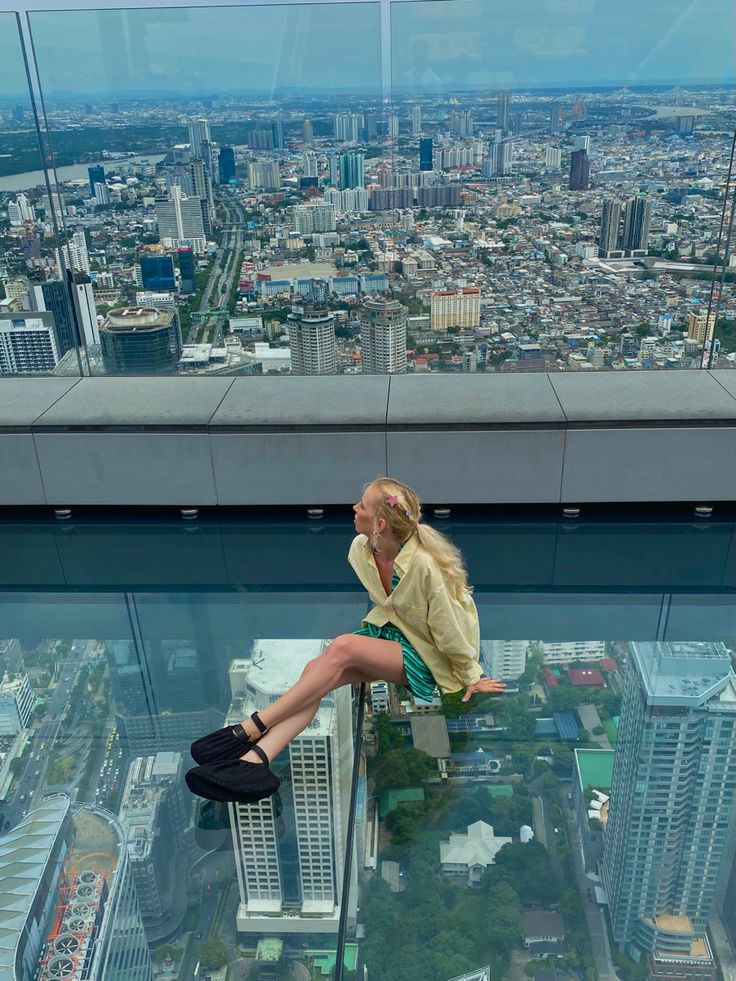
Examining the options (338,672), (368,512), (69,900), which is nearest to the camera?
(69,900)

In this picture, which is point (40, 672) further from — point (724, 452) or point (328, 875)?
point (724, 452)

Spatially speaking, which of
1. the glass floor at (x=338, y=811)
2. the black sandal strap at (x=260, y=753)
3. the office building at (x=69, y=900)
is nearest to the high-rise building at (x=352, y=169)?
the glass floor at (x=338, y=811)

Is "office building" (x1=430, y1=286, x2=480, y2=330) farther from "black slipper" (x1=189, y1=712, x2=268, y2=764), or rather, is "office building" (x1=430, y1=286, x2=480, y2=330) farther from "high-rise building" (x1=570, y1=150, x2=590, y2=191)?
"black slipper" (x1=189, y1=712, x2=268, y2=764)

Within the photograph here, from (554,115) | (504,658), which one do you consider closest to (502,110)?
(554,115)

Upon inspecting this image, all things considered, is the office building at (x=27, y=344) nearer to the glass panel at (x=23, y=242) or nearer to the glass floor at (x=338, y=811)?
the glass panel at (x=23, y=242)

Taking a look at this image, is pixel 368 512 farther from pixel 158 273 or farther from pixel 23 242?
pixel 23 242

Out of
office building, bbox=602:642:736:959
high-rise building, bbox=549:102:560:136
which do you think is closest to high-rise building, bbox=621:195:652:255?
high-rise building, bbox=549:102:560:136
